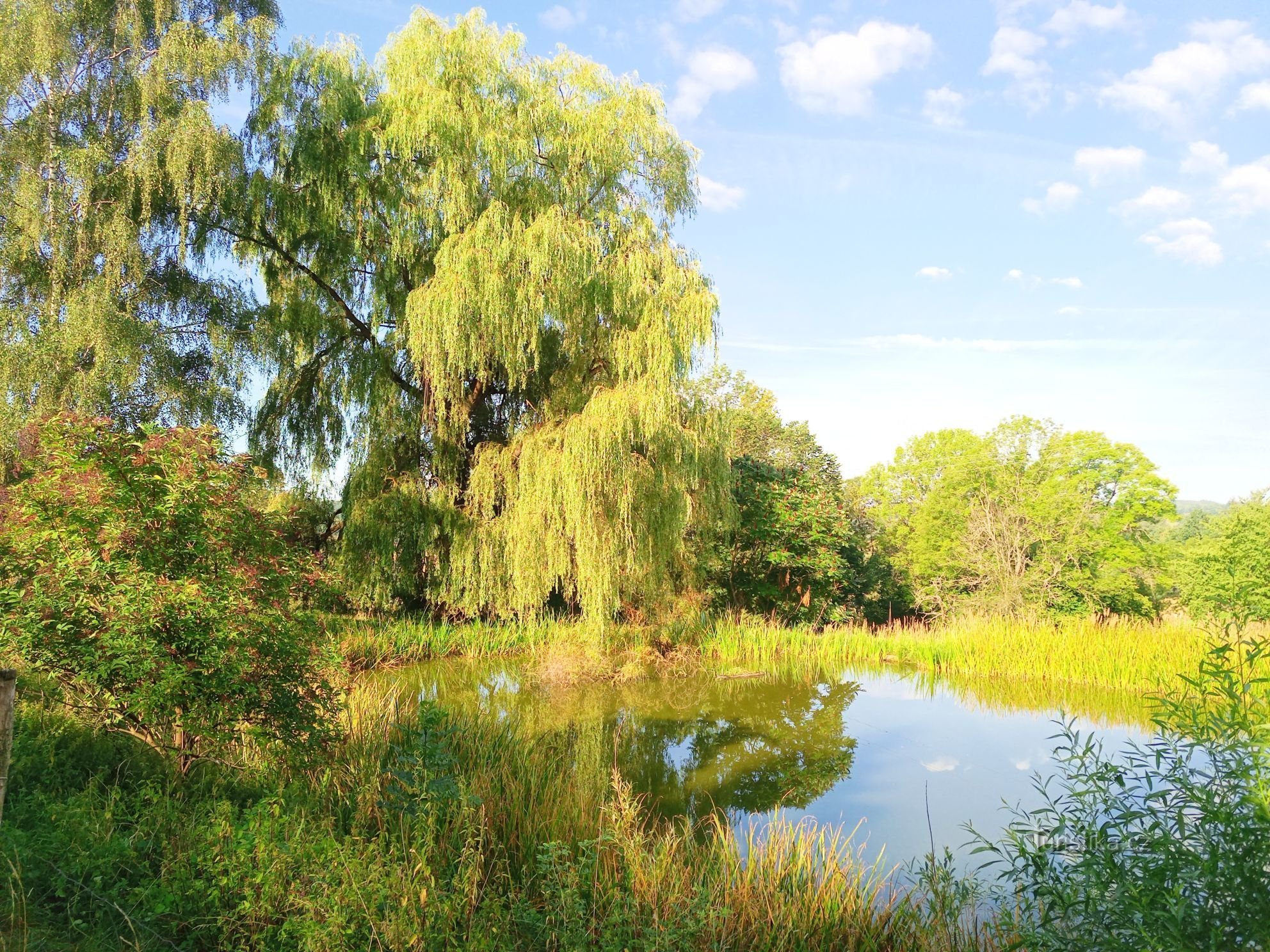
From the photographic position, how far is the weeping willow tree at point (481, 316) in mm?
10242

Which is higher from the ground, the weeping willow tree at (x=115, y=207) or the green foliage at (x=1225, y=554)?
the weeping willow tree at (x=115, y=207)

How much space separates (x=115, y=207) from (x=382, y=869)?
35.0ft

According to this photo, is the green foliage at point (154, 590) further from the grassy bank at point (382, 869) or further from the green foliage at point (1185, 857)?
the green foliage at point (1185, 857)

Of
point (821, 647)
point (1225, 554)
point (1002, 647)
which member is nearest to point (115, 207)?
point (821, 647)

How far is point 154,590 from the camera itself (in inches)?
153

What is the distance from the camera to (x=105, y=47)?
36.6 ft

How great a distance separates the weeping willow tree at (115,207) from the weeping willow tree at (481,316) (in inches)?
29.1

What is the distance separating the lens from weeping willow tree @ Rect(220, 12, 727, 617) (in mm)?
10242

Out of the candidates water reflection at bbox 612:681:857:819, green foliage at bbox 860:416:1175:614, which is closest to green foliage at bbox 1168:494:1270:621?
green foliage at bbox 860:416:1175:614

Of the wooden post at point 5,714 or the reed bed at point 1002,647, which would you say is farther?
the reed bed at point 1002,647

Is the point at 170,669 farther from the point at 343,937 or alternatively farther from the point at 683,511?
the point at 683,511

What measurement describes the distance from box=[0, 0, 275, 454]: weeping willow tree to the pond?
5458 millimetres

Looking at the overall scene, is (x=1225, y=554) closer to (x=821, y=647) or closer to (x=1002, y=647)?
(x=1002, y=647)

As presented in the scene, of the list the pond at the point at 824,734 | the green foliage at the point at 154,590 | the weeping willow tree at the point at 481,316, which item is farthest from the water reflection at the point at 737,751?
the green foliage at the point at 154,590
